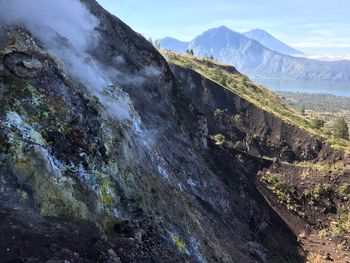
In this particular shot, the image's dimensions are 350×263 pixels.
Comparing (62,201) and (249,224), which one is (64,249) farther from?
(249,224)

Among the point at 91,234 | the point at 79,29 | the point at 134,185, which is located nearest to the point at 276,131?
the point at 79,29

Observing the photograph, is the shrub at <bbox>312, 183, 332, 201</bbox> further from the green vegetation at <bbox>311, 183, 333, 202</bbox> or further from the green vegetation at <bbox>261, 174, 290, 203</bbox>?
the green vegetation at <bbox>261, 174, 290, 203</bbox>

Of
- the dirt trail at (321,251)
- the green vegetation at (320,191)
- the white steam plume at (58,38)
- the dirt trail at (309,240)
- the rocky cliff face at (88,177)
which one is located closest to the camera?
the rocky cliff face at (88,177)

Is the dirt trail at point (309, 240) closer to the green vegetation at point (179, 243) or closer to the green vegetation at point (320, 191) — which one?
the green vegetation at point (320, 191)

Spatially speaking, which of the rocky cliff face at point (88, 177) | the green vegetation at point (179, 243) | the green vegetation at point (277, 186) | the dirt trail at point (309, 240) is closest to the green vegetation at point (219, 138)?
the green vegetation at point (277, 186)

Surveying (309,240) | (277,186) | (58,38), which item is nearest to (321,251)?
(309,240)

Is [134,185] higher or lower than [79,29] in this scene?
lower

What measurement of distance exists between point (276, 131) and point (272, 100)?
56.3 ft

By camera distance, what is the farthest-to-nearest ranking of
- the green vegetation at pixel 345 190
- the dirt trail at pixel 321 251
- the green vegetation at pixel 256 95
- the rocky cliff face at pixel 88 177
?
the green vegetation at pixel 256 95, the green vegetation at pixel 345 190, the dirt trail at pixel 321 251, the rocky cliff face at pixel 88 177

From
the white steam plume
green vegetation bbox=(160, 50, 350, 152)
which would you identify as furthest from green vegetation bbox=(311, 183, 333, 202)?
the white steam plume

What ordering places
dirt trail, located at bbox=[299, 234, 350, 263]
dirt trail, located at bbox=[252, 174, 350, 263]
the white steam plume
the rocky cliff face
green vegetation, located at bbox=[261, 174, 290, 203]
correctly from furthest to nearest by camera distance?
green vegetation, located at bbox=[261, 174, 290, 203]
dirt trail, located at bbox=[252, 174, 350, 263]
dirt trail, located at bbox=[299, 234, 350, 263]
the white steam plume
the rocky cliff face

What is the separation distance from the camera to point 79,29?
3425 centimetres

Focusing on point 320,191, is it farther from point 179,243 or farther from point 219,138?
point 179,243

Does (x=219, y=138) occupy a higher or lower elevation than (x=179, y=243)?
lower
